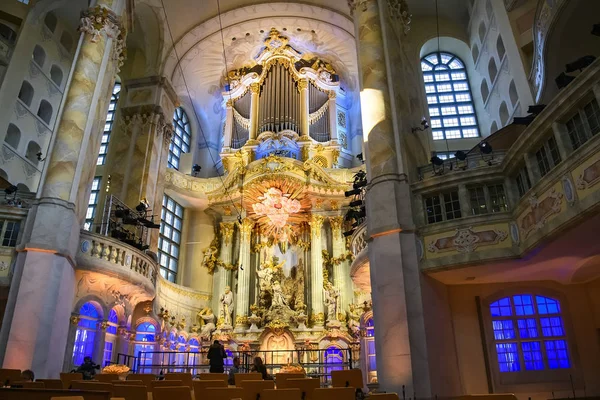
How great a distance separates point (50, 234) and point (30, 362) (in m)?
3.47

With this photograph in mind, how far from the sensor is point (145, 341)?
2061 centimetres

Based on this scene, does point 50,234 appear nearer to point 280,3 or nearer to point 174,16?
point 174,16

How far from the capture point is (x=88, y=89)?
15.9m

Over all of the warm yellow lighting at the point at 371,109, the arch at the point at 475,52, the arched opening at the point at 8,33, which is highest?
the arch at the point at 475,52

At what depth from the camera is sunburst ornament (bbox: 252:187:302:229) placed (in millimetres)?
25938

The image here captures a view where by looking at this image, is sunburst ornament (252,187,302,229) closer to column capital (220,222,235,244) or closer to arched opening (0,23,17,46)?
column capital (220,222,235,244)

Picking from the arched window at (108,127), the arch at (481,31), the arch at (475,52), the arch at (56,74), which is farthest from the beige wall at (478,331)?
the arch at (56,74)

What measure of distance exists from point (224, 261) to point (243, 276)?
5.09 feet

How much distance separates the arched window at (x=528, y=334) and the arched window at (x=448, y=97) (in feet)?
36.1

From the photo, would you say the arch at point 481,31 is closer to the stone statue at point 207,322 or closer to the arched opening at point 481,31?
the arched opening at point 481,31

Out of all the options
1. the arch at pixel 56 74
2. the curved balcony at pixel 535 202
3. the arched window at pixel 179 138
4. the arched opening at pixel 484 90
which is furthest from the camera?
the arched window at pixel 179 138

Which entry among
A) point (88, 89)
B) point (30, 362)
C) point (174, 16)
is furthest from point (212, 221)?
point (30, 362)

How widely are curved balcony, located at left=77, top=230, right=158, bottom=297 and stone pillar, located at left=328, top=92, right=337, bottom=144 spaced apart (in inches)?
538

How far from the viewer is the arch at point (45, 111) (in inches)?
848
